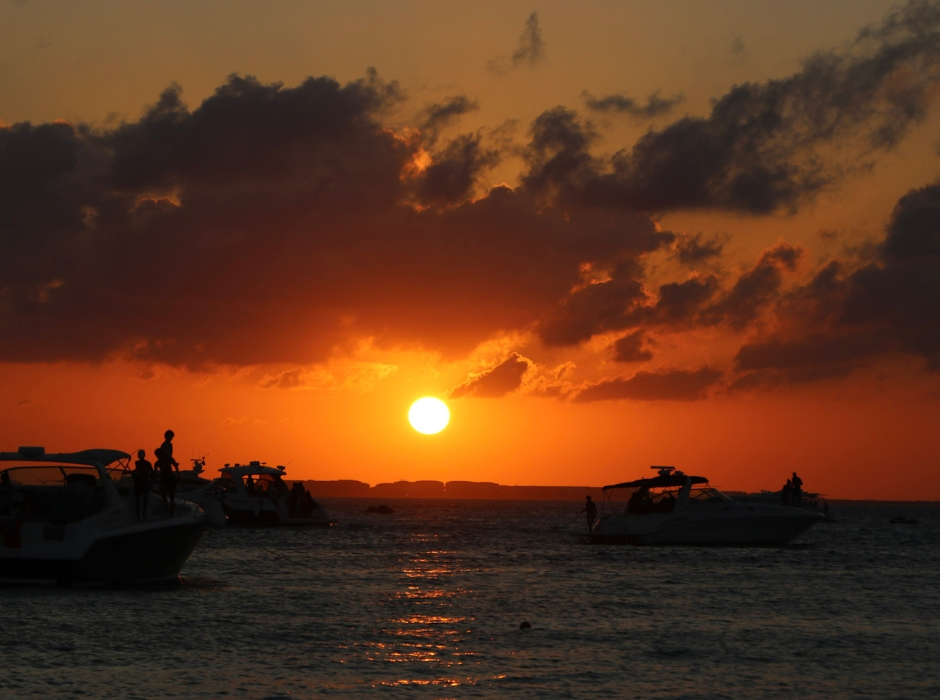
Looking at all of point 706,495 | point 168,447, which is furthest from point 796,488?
point 168,447

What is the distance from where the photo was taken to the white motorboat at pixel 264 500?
74.0 metres

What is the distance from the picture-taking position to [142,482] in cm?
3256

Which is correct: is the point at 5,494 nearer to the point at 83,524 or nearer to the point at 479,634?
the point at 83,524

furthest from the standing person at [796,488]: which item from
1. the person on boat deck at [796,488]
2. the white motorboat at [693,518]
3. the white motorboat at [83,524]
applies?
the white motorboat at [83,524]

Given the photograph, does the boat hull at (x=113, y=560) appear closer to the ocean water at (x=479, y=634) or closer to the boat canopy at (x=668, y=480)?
the ocean water at (x=479, y=634)

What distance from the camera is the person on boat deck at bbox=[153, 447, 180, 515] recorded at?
109ft

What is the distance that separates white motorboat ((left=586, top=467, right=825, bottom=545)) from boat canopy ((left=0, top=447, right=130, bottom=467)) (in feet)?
102

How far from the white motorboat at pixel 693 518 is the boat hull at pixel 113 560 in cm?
2924

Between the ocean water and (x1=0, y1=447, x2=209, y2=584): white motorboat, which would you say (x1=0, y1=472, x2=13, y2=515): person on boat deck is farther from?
the ocean water

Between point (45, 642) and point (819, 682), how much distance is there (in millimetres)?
15221

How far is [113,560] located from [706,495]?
3474cm

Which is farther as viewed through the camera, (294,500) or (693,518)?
(294,500)

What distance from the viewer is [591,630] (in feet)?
88.4

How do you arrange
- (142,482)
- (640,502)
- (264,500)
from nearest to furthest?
(142,482) → (640,502) → (264,500)
